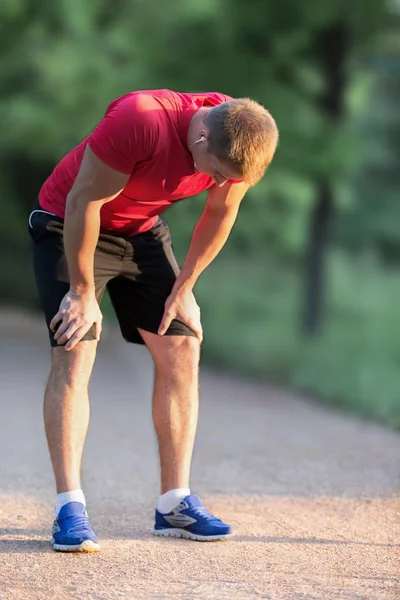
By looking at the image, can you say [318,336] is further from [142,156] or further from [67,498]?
[142,156]

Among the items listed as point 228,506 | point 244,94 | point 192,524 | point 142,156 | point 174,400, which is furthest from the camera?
point 244,94

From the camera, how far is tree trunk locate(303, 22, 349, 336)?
501 inches

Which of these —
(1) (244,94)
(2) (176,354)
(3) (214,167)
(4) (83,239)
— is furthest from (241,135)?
(1) (244,94)

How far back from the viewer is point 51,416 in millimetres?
4039

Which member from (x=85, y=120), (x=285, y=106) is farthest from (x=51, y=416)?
(x=85, y=120)

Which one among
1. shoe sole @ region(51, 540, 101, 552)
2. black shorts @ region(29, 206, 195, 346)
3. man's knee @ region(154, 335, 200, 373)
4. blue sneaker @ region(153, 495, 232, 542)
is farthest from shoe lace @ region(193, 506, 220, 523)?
black shorts @ region(29, 206, 195, 346)

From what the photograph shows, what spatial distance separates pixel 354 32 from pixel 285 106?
5.69 feet

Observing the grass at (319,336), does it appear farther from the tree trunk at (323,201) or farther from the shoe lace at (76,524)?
the shoe lace at (76,524)

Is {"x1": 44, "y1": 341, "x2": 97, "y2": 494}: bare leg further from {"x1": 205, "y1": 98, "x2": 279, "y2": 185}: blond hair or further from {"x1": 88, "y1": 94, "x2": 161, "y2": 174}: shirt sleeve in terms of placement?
{"x1": 205, "y1": 98, "x2": 279, "y2": 185}: blond hair

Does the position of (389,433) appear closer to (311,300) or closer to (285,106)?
(285,106)

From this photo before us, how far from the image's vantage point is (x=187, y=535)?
426 centimetres

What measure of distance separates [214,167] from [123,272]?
2.47ft

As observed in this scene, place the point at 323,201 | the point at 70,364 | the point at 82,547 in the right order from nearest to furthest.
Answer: the point at 82,547 < the point at 70,364 < the point at 323,201

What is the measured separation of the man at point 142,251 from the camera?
12.2 ft
